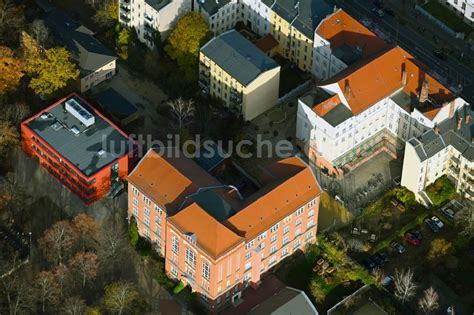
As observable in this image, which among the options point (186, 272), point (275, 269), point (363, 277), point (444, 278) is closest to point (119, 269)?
point (186, 272)

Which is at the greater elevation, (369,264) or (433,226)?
(433,226)

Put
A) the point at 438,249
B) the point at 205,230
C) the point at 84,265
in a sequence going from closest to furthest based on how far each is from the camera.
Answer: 1. the point at 205,230
2. the point at 84,265
3. the point at 438,249

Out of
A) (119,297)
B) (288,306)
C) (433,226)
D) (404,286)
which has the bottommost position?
(433,226)

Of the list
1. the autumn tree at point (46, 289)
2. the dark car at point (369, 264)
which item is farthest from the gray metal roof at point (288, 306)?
the autumn tree at point (46, 289)

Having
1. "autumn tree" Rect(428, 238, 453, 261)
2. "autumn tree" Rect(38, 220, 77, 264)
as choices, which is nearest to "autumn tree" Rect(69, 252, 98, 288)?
"autumn tree" Rect(38, 220, 77, 264)

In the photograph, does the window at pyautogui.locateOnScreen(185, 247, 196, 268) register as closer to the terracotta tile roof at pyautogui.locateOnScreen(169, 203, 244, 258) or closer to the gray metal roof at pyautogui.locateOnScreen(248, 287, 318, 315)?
the terracotta tile roof at pyautogui.locateOnScreen(169, 203, 244, 258)

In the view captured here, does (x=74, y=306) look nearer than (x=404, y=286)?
Yes

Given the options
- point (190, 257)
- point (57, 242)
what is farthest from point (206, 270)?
point (57, 242)

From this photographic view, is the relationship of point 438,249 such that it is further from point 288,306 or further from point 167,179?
point 167,179

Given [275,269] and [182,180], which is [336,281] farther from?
[182,180]
